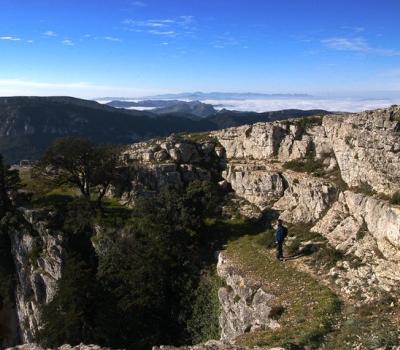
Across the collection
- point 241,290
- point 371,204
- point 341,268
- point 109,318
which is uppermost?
point 371,204

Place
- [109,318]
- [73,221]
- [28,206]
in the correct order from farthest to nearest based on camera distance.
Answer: [28,206] → [73,221] → [109,318]

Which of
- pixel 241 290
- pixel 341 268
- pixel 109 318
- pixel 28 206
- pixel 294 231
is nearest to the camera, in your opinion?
pixel 341 268

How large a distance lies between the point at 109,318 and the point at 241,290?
10096 millimetres

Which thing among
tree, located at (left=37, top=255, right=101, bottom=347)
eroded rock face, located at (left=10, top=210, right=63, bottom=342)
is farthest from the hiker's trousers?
eroded rock face, located at (left=10, top=210, right=63, bottom=342)

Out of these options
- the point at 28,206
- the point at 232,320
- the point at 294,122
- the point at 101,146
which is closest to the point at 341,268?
the point at 232,320

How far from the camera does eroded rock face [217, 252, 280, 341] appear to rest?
2577cm

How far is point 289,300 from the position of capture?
25.5 m

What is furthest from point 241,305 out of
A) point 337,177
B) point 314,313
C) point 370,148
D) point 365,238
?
point 370,148

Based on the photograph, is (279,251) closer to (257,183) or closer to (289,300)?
(289,300)

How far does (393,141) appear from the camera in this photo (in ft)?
107

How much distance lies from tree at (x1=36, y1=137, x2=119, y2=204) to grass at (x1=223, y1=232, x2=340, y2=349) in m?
18.5

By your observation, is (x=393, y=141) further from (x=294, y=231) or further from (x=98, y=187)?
(x=98, y=187)

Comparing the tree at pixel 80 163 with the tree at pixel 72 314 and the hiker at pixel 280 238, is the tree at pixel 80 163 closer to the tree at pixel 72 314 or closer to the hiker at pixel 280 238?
the tree at pixel 72 314

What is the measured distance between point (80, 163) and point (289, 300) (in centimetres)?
3028
